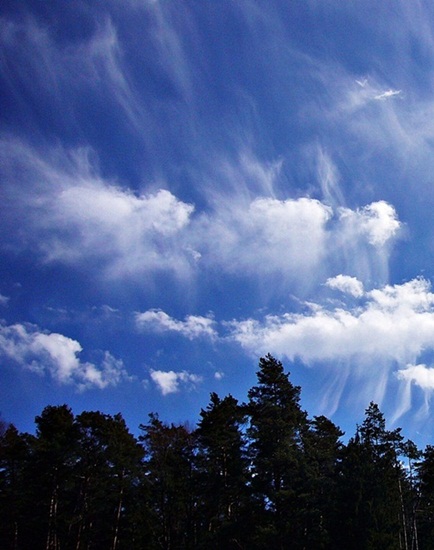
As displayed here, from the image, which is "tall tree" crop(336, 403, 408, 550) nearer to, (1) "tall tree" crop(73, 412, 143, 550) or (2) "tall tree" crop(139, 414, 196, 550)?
(2) "tall tree" crop(139, 414, 196, 550)

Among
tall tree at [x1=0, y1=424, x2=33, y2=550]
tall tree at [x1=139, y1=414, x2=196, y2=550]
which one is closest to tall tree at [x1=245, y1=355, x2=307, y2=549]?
tall tree at [x1=139, y1=414, x2=196, y2=550]

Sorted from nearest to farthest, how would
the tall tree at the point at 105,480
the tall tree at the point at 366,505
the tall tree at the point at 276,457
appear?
the tall tree at the point at 366,505 → the tall tree at the point at 276,457 → the tall tree at the point at 105,480

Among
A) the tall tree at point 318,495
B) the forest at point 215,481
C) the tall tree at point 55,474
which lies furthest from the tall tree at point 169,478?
the tall tree at point 318,495

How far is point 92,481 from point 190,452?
30.1 ft

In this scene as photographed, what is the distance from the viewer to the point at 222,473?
37.6 m

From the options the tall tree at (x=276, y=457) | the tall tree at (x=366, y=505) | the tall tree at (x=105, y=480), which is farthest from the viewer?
the tall tree at (x=105, y=480)

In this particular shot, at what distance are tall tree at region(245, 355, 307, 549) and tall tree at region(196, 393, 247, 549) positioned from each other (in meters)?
1.79

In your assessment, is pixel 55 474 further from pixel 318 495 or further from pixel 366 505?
pixel 366 505

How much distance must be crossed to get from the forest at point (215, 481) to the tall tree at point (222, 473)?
94 millimetres

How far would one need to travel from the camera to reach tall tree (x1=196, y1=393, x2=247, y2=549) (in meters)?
33.2

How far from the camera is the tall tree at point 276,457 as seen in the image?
30672mm

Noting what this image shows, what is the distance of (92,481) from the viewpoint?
1636 inches

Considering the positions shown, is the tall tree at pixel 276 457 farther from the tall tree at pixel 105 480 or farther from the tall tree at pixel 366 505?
the tall tree at pixel 105 480

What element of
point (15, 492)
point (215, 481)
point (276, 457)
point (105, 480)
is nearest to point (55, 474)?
point (15, 492)
